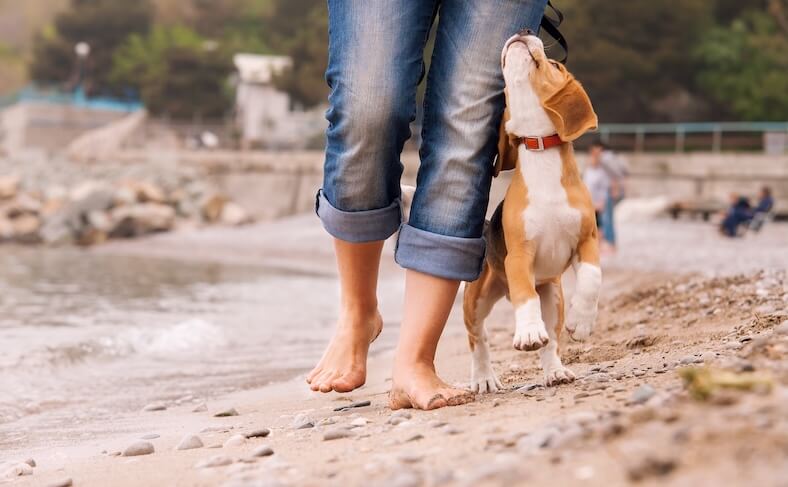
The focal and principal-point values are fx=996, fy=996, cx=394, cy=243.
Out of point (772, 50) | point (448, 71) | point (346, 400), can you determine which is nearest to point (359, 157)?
point (448, 71)

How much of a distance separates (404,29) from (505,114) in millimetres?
397

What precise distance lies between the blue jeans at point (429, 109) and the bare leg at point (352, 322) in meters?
0.18

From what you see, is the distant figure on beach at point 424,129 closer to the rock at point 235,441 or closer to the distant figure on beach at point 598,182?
the rock at point 235,441

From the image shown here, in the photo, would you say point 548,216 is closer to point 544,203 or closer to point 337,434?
point 544,203

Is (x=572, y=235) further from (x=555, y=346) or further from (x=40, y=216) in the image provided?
(x=40, y=216)

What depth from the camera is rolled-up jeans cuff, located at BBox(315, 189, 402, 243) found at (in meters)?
2.97

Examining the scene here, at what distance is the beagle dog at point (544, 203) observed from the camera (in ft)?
9.16

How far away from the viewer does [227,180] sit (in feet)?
111

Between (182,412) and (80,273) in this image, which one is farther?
(80,273)

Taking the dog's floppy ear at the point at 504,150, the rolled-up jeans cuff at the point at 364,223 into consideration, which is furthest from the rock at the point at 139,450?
the dog's floppy ear at the point at 504,150

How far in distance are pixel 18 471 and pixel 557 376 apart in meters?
1.51

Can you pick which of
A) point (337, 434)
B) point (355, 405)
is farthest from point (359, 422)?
point (355, 405)

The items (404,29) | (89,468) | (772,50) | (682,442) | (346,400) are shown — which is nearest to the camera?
(682,442)

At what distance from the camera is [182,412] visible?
148 inches
